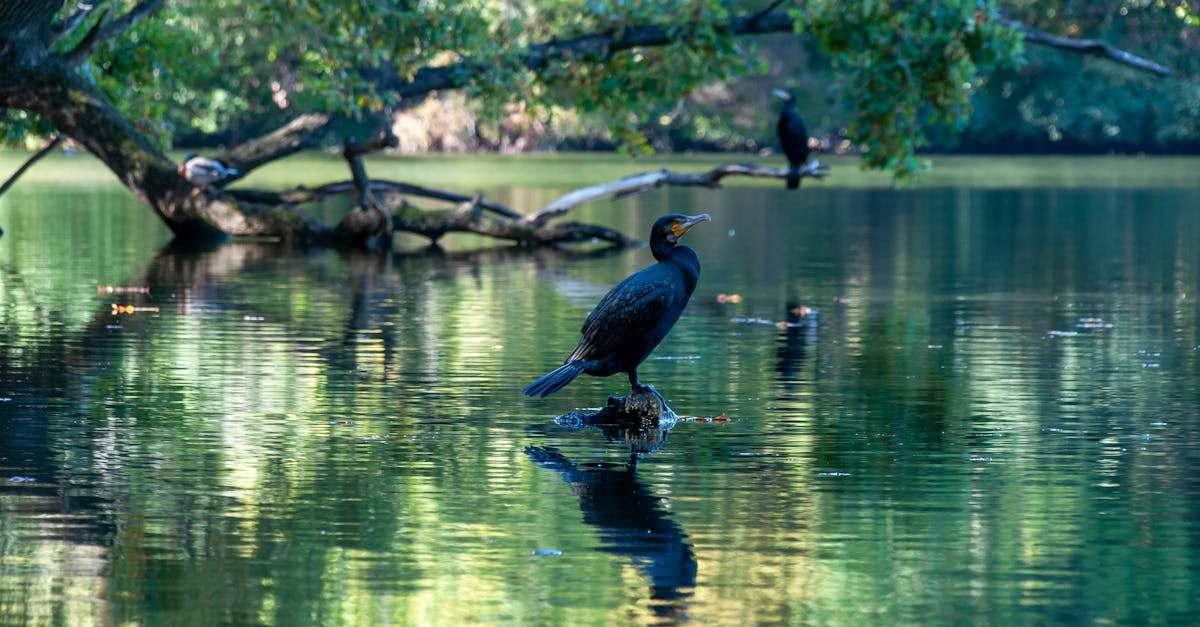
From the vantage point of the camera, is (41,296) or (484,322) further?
(41,296)

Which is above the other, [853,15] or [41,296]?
[853,15]

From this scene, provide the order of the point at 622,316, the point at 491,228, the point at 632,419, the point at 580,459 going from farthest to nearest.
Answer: the point at 491,228
the point at 632,419
the point at 622,316
the point at 580,459

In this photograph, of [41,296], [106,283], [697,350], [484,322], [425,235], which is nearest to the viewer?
[697,350]

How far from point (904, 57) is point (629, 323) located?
1656 cm

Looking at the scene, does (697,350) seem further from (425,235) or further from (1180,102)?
(1180,102)

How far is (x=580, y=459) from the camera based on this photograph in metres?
10.1

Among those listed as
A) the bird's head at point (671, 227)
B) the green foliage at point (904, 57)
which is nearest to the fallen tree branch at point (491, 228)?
the green foliage at point (904, 57)

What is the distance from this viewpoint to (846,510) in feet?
28.8

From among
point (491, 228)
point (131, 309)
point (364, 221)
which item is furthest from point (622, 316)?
point (491, 228)

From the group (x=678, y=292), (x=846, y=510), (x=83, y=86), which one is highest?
(x=83, y=86)

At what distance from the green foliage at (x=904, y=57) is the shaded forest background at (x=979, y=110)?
45022 mm

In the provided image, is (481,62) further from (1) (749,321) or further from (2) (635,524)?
(2) (635,524)

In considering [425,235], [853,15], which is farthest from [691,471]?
Answer: [425,235]

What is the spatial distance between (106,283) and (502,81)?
814 centimetres
